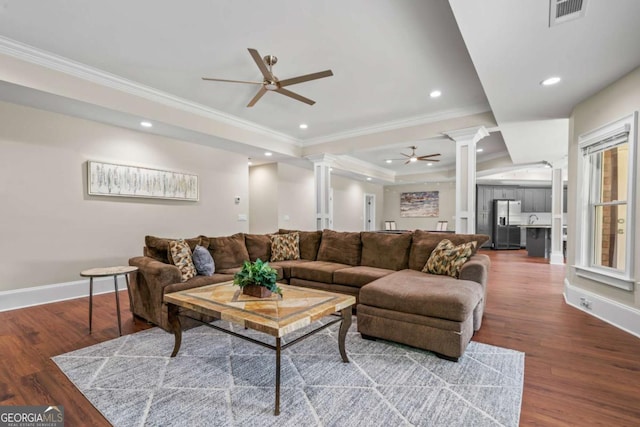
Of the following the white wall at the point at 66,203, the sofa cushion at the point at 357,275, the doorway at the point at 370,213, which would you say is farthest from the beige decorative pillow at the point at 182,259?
the doorway at the point at 370,213

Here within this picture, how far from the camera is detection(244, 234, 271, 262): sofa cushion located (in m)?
4.29

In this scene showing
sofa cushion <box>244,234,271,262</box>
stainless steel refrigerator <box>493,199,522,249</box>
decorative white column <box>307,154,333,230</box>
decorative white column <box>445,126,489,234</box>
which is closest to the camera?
sofa cushion <box>244,234,271,262</box>

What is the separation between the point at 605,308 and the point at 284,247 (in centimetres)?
384

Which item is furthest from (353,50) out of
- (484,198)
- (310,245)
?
(484,198)

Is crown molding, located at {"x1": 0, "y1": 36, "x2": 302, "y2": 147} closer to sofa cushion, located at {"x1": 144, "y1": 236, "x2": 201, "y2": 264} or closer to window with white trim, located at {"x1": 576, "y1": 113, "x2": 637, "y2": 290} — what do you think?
sofa cushion, located at {"x1": 144, "y1": 236, "x2": 201, "y2": 264}

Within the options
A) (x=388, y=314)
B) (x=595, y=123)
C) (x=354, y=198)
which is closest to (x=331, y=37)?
(x=388, y=314)

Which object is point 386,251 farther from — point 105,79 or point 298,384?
point 105,79

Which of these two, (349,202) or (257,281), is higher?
(349,202)

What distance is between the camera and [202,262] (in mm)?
3395

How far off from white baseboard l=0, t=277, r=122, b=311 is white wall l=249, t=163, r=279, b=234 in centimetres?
346

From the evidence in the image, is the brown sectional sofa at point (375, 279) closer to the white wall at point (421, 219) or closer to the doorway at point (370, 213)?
the doorway at point (370, 213)

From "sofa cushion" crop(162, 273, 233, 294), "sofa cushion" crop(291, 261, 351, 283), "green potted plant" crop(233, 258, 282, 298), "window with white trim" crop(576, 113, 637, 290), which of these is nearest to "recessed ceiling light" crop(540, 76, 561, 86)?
"window with white trim" crop(576, 113, 637, 290)

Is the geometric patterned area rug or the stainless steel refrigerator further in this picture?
the stainless steel refrigerator

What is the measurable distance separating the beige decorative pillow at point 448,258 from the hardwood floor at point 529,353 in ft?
2.14
